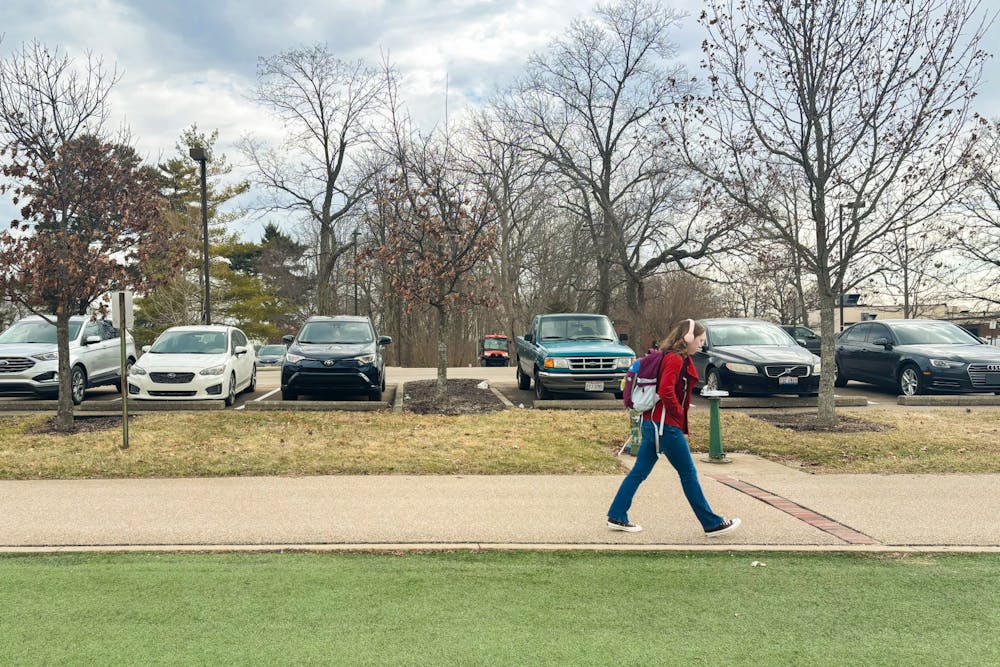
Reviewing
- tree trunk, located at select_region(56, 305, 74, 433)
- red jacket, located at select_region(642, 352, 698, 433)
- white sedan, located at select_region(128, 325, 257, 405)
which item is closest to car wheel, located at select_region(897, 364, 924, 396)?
red jacket, located at select_region(642, 352, 698, 433)

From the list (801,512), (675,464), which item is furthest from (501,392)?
(675,464)

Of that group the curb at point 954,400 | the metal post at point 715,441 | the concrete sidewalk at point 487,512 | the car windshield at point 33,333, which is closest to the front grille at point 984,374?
the curb at point 954,400

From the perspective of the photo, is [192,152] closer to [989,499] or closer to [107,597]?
[107,597]

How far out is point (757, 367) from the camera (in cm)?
1455

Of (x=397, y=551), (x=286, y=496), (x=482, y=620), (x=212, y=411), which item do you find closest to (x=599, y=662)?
(x=482, y=620)

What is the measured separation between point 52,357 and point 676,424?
12.8 meters

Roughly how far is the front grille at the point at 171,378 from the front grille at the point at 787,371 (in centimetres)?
1011

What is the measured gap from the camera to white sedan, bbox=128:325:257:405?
45.6 ft

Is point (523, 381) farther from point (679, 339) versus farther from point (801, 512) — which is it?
point (679, 339)

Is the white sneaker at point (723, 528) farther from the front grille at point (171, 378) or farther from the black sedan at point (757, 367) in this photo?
the front grille at point (171, 378)

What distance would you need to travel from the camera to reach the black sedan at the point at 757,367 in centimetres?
1455

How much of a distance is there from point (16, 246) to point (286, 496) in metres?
6.30

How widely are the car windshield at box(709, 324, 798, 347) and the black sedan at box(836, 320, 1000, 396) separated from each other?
82.7 inches

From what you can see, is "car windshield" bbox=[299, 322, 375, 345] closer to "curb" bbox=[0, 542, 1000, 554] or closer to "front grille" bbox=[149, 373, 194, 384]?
"front grille" bbox=[149, 373, 194, 384]
